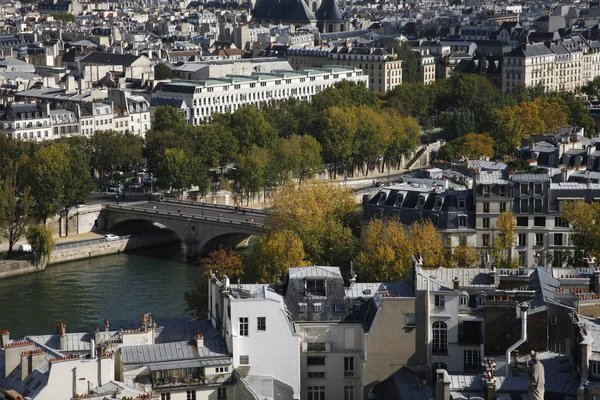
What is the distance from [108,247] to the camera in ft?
165

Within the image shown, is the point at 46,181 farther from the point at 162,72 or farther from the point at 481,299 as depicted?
the point at 162,72

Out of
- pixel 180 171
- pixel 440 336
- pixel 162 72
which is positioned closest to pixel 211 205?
pixel 180 171

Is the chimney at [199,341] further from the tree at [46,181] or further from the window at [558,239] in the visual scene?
the tree at [46,181]

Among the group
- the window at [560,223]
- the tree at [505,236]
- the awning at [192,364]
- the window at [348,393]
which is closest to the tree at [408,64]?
the window at [560,223]

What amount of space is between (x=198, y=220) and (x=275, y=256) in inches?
623

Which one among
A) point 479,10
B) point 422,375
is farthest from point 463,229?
point 479,10

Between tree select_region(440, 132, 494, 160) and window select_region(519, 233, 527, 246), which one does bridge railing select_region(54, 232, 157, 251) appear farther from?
window select_region(519, 233, 527, 246)

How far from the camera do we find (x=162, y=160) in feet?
188

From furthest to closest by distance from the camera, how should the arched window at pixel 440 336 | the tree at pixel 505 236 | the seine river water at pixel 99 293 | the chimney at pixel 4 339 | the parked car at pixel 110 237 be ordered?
the parked car at pixel 110 237 < the seine river water at pixel 99 293 < the tree at pixel 505 236 < the arched window at pixel 440 336 < the chimney at pixel 4 339

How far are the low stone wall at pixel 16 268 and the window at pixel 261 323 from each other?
905 inches

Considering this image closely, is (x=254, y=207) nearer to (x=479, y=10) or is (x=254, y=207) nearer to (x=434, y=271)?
(x=434, y=271)

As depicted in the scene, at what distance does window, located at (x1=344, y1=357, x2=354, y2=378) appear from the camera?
26.2 meters

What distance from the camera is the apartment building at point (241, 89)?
241 feet

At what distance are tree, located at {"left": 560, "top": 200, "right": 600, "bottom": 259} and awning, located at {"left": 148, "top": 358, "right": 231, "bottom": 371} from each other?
14.5 meters
